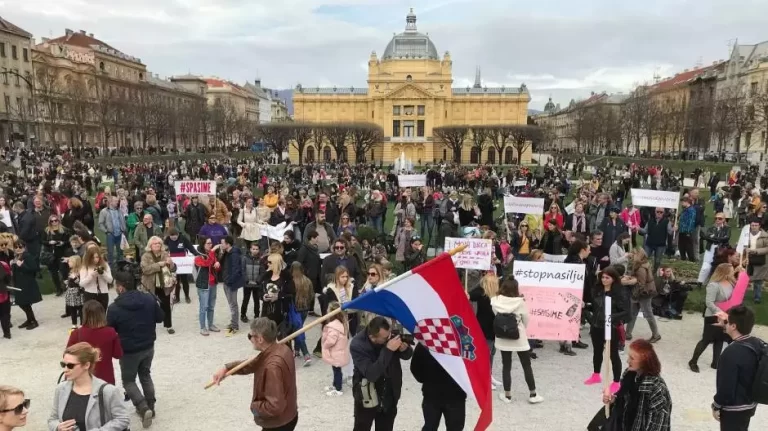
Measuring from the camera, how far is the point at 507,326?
246 inches

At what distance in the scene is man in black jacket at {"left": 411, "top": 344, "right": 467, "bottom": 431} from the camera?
4.54 meters

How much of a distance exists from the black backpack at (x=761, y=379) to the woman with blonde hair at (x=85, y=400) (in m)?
5.06

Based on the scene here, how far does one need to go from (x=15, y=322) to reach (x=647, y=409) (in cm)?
1040

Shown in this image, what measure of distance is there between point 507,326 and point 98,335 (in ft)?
14.5

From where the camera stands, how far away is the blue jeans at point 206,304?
885cm

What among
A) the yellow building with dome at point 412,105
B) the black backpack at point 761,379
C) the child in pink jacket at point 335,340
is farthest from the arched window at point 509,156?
the black backpack at point 761,379

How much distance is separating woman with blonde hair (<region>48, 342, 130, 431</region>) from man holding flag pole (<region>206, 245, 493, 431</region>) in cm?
200

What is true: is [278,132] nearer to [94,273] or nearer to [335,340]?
[94,273]

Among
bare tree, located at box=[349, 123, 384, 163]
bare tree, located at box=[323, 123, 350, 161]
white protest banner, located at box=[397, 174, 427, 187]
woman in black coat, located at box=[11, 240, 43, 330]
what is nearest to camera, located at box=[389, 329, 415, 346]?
woman in black coat, located at box=[11, 240, 43, 330]

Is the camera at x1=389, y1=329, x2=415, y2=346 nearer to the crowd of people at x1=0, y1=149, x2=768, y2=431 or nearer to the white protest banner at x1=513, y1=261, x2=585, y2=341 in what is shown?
the crowd of people at x1=0, y1=149, x2=768, y2=431

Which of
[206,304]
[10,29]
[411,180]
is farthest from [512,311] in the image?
[10,29]

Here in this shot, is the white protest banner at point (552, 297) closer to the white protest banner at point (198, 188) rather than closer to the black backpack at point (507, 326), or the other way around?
the black backpack at point (507, 326)

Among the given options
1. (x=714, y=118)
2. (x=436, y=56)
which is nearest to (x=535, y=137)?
(x=714, y=118)

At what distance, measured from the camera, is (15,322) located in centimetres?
957
